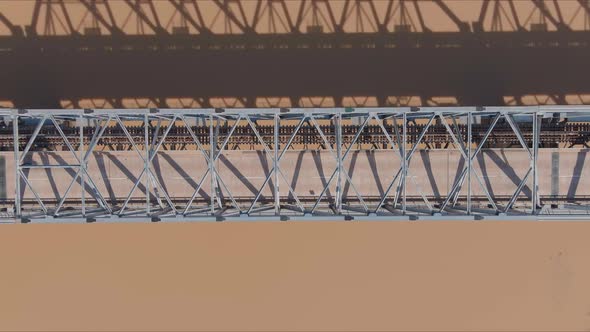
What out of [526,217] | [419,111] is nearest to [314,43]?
[419,111]

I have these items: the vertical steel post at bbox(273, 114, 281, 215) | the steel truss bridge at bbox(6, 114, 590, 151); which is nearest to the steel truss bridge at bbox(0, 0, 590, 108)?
the steel truss bridge at bbox(6, 114, 590, 151)

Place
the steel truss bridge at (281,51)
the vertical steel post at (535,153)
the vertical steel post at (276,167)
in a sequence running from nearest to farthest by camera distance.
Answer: the vertical steel post at (535,153) → the vertical steel post at (276,167) → the steel truss bridge at (281,51)

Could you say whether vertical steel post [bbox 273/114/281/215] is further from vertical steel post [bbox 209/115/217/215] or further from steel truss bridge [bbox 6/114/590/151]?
steel truss bridge [bbox 6/114/590/151]

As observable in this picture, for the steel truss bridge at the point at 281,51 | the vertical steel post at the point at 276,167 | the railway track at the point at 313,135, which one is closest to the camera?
the vertical steel post at the point at 276,167

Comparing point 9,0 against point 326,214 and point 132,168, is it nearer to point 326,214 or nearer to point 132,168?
point 132,168

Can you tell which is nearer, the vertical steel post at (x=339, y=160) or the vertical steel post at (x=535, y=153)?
the vertical steel post at (x=535, y=153)

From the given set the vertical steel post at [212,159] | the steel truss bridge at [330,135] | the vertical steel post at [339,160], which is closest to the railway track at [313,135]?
the steel truss bridge at [330,135]

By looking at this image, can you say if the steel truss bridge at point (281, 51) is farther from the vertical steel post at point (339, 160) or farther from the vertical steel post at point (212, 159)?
the vertical steel post at point (212, 159)

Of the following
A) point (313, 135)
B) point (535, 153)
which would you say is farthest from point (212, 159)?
point (535, 153)
